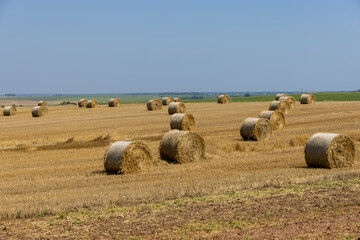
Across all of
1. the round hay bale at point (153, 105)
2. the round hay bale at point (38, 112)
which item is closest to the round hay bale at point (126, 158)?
the round hay bale at point (38, 112)

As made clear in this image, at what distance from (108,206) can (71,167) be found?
669 cm

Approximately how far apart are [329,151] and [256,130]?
25.5 ft

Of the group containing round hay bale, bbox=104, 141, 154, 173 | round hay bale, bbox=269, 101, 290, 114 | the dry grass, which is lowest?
the dry grass

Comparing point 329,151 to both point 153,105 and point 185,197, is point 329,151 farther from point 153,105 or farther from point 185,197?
point 153,105

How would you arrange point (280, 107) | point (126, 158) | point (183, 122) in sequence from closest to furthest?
point (126, 158)
point (183, 122)
point (280, 107)

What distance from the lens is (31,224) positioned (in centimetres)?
902

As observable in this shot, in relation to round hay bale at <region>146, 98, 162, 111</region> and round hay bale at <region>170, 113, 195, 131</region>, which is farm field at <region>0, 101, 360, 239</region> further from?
round hay bale at <region>146, 98, 162, 111</region>

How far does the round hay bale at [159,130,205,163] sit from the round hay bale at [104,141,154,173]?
147 cm

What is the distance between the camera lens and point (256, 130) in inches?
869

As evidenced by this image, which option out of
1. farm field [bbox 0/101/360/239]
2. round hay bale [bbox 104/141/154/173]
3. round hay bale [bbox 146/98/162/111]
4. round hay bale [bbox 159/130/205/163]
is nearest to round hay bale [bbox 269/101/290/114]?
round hay bale [bbox 146/98/162/111]

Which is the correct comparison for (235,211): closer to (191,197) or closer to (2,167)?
(191,197)

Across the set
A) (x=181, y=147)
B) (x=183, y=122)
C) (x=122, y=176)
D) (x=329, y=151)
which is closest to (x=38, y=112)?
(x=183, y=122)

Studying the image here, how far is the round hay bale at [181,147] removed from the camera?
54.9 ft

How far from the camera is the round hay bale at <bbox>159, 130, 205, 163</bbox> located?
54.9 feet
